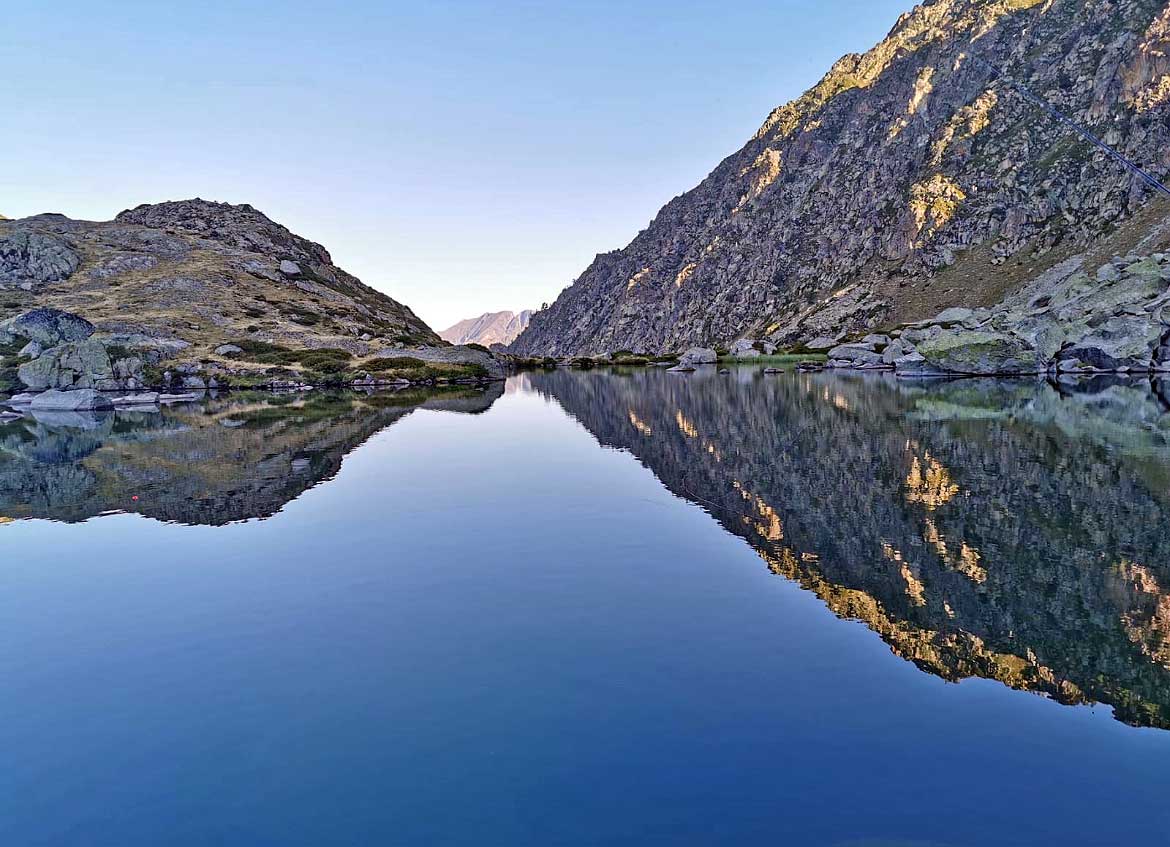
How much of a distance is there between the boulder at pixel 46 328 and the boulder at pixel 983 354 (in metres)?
139

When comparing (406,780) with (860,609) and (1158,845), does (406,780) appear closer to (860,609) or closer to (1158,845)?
(1158,845)

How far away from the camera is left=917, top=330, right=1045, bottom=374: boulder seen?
102 m

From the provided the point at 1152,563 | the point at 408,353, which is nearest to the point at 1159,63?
the point at 408,353

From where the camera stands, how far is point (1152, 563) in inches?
712

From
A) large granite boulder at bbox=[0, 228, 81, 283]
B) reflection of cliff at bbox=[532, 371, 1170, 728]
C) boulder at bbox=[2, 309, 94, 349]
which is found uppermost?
large granite boulder at bbox=[0, 228, 81, 283]

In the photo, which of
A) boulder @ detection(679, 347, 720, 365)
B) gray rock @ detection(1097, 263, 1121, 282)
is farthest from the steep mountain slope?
gray rock @ detection(1097, 263, 1121, 282)

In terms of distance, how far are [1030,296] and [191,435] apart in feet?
529

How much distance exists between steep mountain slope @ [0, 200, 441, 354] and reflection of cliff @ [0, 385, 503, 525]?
67.0 m

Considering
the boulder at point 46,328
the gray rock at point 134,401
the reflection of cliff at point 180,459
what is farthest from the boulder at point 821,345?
the boulder at point 46,328

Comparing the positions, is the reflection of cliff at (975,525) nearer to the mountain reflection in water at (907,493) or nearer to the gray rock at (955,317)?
the mountain reflection in water at (907,493)

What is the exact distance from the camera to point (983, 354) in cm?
10381

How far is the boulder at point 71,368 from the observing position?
106 meters

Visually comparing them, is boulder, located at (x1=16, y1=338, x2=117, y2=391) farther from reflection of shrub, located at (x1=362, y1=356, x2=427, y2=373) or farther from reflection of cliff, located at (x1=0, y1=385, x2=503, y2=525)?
reflection of shrub, located at (x1=362, y1=356, x2=427, y2=373)

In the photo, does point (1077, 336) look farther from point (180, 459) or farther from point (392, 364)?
point (392, 364)
